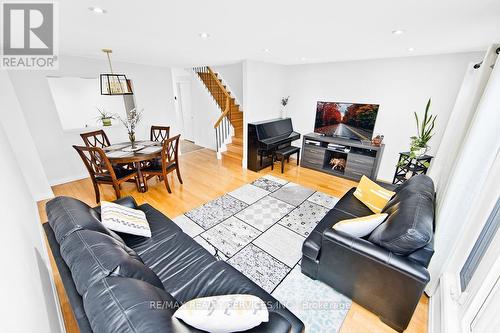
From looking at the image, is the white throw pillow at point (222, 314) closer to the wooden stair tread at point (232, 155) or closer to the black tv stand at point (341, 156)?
the black tv stand at point (341, 156)

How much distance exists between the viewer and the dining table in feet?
10.1

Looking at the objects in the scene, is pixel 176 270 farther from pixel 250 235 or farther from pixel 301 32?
pixel 301 32

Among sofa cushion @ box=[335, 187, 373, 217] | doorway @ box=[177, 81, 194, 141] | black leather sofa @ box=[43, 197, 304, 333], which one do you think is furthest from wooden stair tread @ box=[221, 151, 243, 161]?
black leather sofa @ box=[43, 197, 304, 333]

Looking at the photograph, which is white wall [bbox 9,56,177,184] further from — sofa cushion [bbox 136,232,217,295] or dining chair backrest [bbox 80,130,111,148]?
sofa cushion [bbox 136,232,217,295]

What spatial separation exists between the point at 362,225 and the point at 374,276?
1.21 feet

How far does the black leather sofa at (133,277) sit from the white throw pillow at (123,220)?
0.35ft

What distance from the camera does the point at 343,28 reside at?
1.90m

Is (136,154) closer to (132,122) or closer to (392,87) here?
(132,122)

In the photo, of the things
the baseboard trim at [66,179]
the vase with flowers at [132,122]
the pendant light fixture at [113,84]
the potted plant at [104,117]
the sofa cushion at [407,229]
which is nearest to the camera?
the sofa cushion at [407,229]

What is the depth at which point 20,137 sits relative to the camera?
3002 mm

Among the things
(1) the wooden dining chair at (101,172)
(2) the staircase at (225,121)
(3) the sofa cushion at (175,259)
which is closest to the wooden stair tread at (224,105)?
(2) the staircase at (225,121)

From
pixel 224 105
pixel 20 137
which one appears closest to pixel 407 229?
pixel 20 137

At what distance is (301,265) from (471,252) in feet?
4.32

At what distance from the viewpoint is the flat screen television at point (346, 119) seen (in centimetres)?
392
